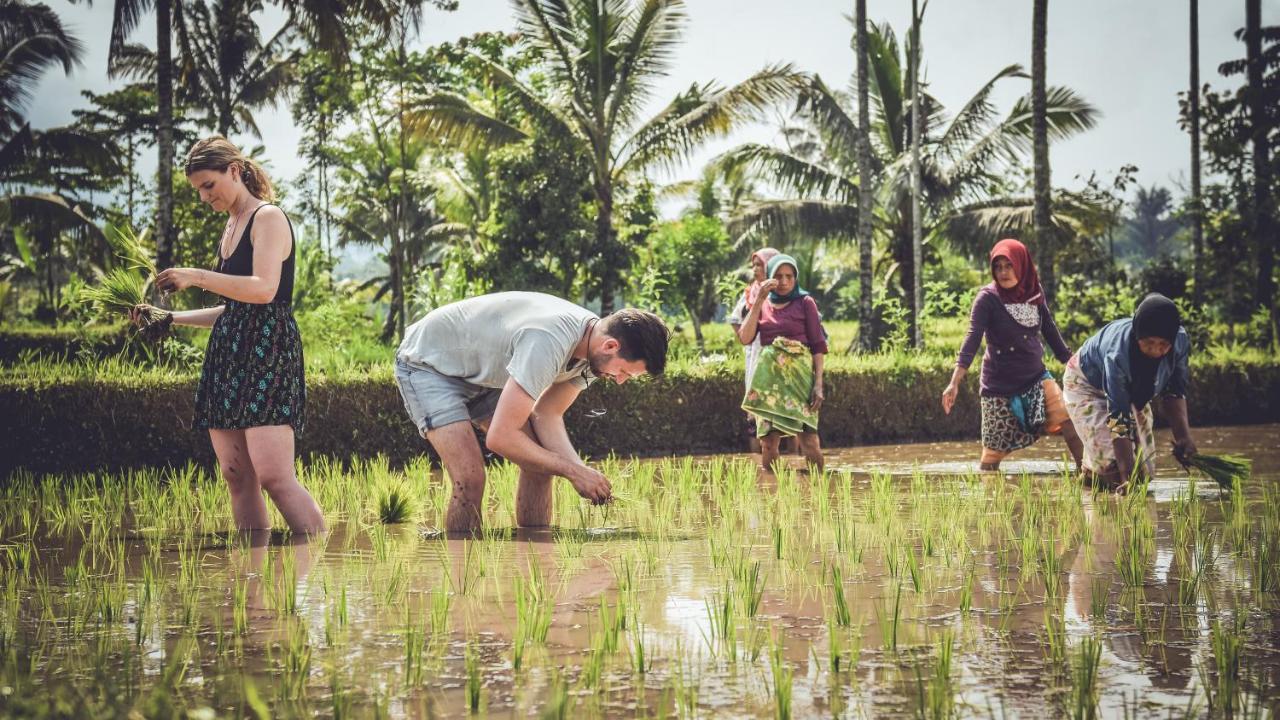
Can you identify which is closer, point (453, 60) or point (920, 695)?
point (920, 695)

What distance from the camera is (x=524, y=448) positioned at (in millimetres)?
4613

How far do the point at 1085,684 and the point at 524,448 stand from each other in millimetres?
2541

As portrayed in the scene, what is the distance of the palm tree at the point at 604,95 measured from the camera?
64.2ft

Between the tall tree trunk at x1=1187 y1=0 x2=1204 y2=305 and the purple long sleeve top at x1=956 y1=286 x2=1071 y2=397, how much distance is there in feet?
42.5

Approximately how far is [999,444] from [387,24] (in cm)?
1318

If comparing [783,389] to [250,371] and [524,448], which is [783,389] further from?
[250,371]

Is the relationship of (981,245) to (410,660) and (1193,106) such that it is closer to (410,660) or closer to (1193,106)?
(1193,106)

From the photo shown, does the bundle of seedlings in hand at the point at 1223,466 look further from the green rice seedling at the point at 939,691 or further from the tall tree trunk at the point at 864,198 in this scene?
the tall tree trunk at the point at 864,198

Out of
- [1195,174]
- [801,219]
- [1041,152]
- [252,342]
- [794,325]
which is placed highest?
[1195,174]

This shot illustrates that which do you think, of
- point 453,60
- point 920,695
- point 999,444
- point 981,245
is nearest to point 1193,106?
point 981,245

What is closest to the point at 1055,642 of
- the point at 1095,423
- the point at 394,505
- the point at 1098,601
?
the point at 1098,601

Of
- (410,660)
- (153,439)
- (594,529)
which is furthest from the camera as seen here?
(153,439)

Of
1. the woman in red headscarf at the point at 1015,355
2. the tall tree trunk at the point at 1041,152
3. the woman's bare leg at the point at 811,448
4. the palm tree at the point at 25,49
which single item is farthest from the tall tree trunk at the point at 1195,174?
the palm tree at the point at 25,49

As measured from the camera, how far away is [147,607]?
3.73m
